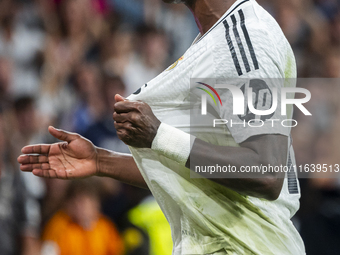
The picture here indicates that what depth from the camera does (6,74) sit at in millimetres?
4086

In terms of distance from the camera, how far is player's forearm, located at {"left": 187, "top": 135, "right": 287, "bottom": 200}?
4.66 feet

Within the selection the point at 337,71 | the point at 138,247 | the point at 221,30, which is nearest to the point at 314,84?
the point at 337,71

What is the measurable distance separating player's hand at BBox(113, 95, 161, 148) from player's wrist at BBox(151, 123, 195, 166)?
2cm

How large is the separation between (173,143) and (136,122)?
147 millimetres

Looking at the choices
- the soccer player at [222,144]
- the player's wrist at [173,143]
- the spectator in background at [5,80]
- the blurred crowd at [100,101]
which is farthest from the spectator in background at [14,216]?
the player's wrist at [173,143]

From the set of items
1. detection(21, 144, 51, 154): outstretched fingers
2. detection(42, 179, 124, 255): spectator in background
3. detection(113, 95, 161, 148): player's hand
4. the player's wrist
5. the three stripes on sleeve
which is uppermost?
the three stripes on sleeve

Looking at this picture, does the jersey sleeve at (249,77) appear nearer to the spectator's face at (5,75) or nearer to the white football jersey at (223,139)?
the white football jersey at (223,139)

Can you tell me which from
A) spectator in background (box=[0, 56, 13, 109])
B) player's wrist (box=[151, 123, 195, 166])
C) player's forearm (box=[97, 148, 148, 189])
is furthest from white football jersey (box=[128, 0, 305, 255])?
spectator in background (box=[0, 56, 13, 109])

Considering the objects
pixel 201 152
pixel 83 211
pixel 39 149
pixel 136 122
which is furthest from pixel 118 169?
pixel 83 211

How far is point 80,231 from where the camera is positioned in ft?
11.1

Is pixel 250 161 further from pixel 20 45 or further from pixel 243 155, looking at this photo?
pixel 20 45

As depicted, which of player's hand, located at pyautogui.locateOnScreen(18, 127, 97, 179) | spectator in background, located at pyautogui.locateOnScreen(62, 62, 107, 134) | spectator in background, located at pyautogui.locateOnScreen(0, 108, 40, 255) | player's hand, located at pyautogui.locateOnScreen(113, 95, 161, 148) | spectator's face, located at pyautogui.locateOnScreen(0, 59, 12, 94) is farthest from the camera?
spectator's face, located at pyautogui.locateOnScreen(0, 59, 12, 94)

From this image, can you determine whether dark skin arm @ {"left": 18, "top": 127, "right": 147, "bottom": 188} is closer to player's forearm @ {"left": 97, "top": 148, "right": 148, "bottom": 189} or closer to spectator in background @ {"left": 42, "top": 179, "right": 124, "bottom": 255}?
player's forearm @ {"left": 97, "top": 148, "right": 148, "bottom": 189}

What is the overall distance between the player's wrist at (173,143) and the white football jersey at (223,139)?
0.13 metres
